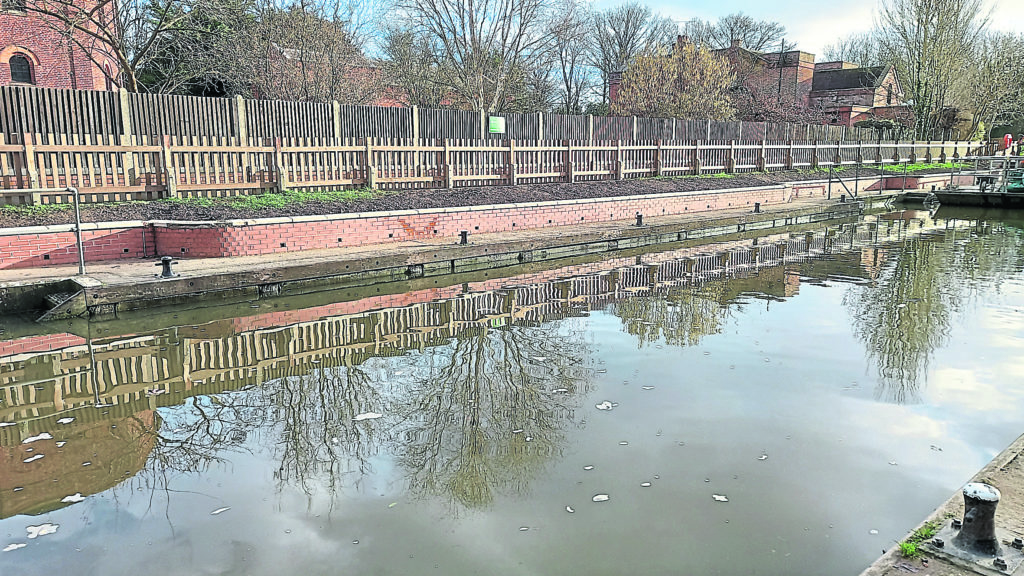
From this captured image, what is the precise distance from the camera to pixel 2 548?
374 cm

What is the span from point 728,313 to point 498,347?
333 cm

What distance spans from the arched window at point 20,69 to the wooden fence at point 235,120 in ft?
56.3

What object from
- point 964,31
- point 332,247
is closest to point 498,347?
point 332,247

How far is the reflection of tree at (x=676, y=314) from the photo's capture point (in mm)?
A: 8055

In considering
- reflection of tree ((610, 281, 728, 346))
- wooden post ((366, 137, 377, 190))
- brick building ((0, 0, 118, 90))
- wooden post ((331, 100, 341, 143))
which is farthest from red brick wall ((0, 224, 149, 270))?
brick building ((0, 0, 118, 90))

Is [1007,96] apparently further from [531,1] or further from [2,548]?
[2,548]

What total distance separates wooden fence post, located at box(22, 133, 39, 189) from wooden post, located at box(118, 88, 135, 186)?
125cm

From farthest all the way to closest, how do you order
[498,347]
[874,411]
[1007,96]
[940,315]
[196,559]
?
[1007,96], [940,315], [498,347], [874,411], [196,559]

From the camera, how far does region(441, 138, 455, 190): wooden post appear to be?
15.9 m

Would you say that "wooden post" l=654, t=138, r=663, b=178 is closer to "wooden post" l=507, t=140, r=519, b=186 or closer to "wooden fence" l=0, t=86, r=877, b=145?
"wooden fence" l=0, t=86, r=877, b=145

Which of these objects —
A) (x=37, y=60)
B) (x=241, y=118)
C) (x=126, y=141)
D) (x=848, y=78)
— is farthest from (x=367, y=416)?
(x=848, y=78)

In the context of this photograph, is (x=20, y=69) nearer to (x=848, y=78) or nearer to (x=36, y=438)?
(x=36, y=438)

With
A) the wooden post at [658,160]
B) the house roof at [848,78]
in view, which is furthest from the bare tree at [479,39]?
the house roof at [848,78]

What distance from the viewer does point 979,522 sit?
3.21 meters
